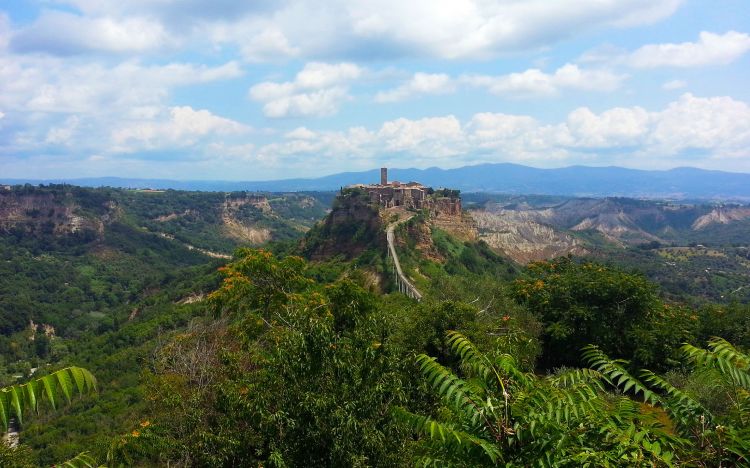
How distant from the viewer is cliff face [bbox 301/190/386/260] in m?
94.2

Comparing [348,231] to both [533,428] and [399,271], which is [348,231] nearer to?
[399,271]

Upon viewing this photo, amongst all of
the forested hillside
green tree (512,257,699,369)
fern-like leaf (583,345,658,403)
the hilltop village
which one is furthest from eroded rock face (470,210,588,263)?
fern-like leaf (583,345,658,403)

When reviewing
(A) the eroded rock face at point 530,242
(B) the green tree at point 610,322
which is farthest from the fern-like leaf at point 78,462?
(A) the eroded rock face at point 530,242


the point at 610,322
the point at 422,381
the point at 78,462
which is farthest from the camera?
the point at 610,322

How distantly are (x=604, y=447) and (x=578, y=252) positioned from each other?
165238mm

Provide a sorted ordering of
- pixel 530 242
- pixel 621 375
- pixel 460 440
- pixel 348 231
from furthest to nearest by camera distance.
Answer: pixel 530 242 → pixel 348 231 → pixel 621 375 → pixel 460 440

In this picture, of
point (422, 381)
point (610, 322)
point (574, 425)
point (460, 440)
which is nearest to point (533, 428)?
point (460, 440)

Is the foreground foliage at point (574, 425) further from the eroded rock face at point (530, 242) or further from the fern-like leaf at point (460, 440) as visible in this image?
the eroded rock face at point (530, 242)

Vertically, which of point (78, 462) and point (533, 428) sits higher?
point (533, 428)

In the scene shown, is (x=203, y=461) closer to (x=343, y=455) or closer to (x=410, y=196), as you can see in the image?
(x=343, y=455)

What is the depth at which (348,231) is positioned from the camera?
10169 centimetres

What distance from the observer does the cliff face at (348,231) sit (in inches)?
3709

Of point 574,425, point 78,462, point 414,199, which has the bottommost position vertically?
point 78,462

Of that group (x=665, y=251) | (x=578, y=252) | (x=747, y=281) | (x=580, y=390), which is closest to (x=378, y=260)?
(x=580, y=390)
